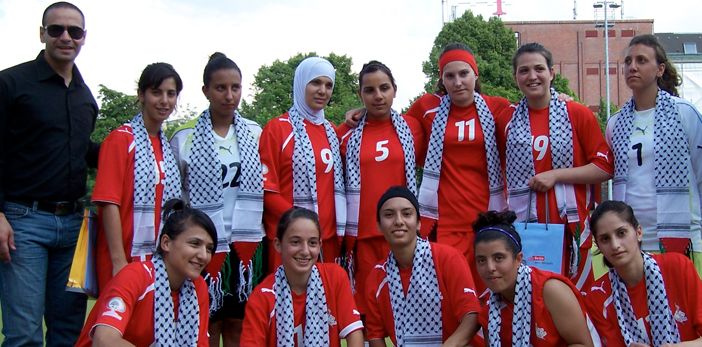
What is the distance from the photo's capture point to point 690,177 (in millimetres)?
5402

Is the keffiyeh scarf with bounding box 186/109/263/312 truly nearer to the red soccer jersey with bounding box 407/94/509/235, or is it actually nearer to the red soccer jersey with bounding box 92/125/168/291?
the red soccer jersey with bounding box 92/125/168/291

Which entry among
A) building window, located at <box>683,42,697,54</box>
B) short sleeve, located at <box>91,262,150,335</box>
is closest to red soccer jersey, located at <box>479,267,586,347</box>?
short sleeve, located at <box>91,262,150,335</box>

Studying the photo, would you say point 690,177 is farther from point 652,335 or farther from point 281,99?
point 281,99

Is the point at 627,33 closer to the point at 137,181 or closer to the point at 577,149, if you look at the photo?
the point at 577,149

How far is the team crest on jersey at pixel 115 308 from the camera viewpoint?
4320 mm

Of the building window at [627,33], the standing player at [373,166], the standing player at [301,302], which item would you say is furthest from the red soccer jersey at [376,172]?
the building window at [627,33]

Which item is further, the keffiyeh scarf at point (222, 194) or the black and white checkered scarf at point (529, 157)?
the black and white checkered scarf at point (529, 157)

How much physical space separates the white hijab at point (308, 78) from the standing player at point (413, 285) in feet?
3.12

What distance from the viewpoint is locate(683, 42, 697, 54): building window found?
58.8m

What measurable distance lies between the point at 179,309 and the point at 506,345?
2.03 metres

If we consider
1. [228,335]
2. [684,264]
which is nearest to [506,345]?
[684,264]

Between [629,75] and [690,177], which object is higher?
[629,75]

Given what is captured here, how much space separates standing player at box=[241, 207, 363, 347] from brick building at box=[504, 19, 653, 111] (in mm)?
52032

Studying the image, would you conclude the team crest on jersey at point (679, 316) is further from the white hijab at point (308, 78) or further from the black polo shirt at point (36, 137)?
the black polo shirt at point (36, 137)
